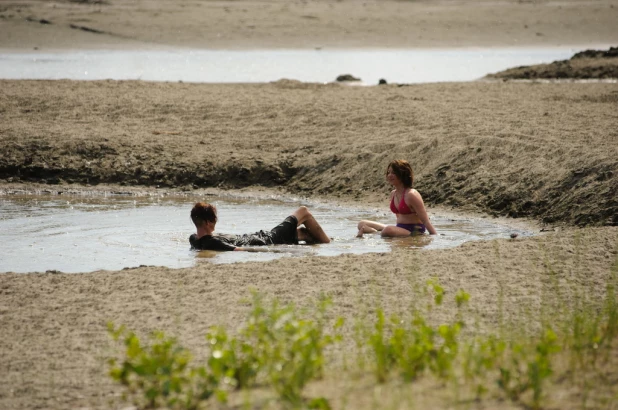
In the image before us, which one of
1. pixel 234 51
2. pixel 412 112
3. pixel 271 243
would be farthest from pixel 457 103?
pixel 234 51

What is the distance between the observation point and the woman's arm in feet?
32.8

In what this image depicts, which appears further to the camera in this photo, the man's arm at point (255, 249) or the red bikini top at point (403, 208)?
the red bikini top at point (403, 208)

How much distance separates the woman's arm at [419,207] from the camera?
32.8ft

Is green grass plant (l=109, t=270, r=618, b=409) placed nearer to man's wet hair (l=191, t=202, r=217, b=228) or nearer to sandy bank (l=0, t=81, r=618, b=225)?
man's wet hair (l=191, t=202, r=217, b=228)

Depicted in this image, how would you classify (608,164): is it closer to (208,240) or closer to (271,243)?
(271,243)

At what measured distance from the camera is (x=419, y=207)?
10117mm

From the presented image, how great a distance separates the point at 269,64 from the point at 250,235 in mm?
18288

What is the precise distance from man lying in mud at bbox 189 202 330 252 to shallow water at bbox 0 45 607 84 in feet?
40.7

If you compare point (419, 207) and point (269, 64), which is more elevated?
point (269, 64)

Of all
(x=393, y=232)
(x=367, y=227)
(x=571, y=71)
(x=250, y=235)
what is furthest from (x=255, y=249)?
(x=571, y=71)

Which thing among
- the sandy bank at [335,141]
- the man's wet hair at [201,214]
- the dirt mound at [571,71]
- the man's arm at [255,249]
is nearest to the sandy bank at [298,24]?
the dirt mound at [571,71]

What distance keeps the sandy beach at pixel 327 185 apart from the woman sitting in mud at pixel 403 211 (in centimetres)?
144

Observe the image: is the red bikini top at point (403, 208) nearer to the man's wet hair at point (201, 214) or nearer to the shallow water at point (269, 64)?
the man's wet hair at point (201, 214)

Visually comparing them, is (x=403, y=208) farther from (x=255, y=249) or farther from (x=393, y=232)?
(x=255, y=249)
